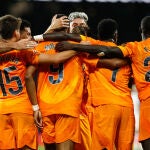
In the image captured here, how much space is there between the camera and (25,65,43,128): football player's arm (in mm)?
7082

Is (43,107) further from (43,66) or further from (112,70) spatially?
(112,70)

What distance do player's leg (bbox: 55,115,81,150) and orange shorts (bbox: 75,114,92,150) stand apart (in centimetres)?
63

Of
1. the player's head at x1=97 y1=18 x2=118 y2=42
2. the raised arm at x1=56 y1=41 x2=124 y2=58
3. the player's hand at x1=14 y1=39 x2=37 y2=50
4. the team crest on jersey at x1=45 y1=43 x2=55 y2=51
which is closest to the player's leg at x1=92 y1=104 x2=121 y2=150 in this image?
the raised arm at x1=56 y1=41 x2=124 y2=58

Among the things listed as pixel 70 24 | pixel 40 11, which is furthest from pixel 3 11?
pixel 70 24

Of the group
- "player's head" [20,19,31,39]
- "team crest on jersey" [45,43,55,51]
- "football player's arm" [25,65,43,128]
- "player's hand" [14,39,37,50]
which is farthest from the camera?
"player's head" [20,19,31,39]

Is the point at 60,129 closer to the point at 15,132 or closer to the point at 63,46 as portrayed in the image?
the point at 15,132

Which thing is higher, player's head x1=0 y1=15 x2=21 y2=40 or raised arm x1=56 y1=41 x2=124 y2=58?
player's head x1=0 y1=15 x2=21 y2=40

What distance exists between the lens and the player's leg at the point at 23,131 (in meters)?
7.03

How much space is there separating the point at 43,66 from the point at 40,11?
11.7 m

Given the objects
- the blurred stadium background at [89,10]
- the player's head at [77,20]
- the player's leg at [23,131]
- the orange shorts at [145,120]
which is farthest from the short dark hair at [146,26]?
the blurred stadium background at [89,10]

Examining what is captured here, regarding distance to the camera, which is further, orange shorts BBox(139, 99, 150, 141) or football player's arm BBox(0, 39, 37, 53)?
orange shorts BBox(139, 99, 150, 141)

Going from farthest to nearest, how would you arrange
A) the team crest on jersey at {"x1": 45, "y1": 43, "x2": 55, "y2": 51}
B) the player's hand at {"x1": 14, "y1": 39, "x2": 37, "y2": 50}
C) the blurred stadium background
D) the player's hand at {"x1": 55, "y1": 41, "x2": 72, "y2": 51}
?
the blurred stadium background → the team crest on jersey at {"x1": 45, "y1": 43, "x2": 55, "y2": 51} → the player's hand at {"x1": 55, "y1": 41, "x2": 72, "y2": 51} → the player's hand at {"x1": 14, "y1": 39, "x2": 37, "y2": 50}

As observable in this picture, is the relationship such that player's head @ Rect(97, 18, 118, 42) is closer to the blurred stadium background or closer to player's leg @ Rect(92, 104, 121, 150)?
player's leg @ Rect(92, 104, 121, 150)

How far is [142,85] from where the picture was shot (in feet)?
24.5
